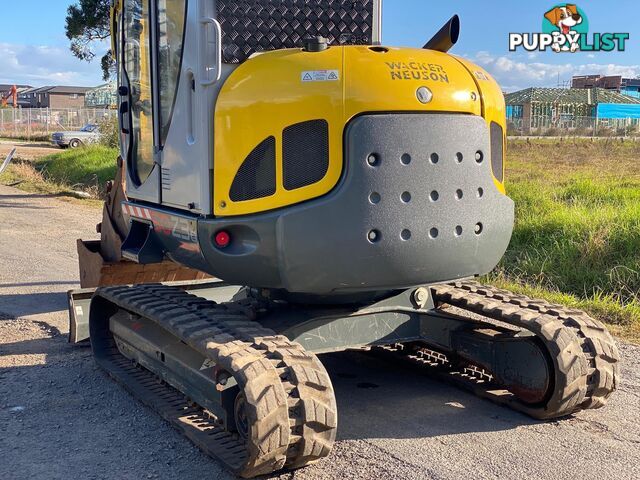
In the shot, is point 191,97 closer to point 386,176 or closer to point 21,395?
point 386,176

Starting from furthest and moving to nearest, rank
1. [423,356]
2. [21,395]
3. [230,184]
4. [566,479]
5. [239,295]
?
[239,295] → [423,356] → [21,395] → [230,184] → [566,479]

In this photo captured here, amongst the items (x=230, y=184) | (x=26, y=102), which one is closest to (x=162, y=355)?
(x=230, y=184)

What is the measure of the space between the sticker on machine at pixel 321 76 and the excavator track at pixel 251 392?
1.39 m

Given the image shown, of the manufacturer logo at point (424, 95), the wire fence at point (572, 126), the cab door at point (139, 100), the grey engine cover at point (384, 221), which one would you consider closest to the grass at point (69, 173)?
the cab door at point (139, 100)

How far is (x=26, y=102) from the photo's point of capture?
367 feet

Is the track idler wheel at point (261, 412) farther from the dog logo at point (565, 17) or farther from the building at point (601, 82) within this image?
the building at point (601, 82)

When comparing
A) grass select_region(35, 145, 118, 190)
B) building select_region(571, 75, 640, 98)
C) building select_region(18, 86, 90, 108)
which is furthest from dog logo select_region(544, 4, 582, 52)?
building select_region(18, 86, 90, 108)

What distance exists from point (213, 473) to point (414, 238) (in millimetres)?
1611

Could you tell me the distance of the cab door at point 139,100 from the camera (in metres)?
5.03

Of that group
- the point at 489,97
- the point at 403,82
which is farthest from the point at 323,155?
the point at 489,97

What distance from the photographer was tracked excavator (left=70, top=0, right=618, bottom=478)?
410 centimetres

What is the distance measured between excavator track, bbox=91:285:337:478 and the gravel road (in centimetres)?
13

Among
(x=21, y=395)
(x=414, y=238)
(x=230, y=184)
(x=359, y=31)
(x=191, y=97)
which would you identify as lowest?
(x=21, y=395)

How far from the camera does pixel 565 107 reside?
65.9m
